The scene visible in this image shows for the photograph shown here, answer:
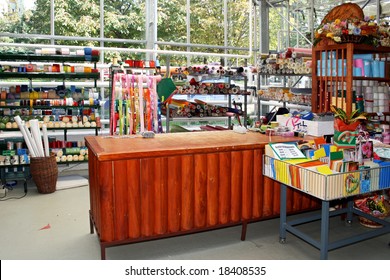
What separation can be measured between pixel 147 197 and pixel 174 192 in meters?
0.25

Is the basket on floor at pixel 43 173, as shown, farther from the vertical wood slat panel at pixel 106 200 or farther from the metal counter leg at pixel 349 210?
the metal counter leg at pixel 349 210

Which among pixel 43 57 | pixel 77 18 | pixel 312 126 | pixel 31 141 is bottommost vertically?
pixel 31 141

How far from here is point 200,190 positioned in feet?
12.4

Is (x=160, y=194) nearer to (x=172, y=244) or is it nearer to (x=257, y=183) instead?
(x=172, y=244)

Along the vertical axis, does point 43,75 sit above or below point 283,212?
above

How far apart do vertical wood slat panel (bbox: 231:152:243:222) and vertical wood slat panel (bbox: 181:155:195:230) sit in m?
0.42

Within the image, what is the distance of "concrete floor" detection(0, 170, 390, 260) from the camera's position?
12.5ft

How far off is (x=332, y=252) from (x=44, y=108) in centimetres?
499

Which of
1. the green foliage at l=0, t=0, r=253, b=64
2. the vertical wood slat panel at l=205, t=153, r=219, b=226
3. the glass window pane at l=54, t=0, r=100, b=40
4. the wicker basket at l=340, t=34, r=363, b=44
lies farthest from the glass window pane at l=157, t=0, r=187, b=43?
the vertical wood slat panel at l=205, t=153, r=219, b=226

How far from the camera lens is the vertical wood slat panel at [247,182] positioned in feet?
12.9

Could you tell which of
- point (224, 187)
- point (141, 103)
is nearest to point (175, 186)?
point (224, 187)

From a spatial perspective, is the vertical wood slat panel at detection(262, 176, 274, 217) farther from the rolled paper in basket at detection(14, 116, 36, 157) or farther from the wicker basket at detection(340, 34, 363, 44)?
the rolled paper in basket at detection(14, 116, 36, 157)

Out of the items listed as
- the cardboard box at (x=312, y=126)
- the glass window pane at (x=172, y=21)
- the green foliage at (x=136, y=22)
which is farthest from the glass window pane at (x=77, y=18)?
the cardboard box at (x=312, y=126)

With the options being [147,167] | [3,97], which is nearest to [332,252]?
[147,167]
